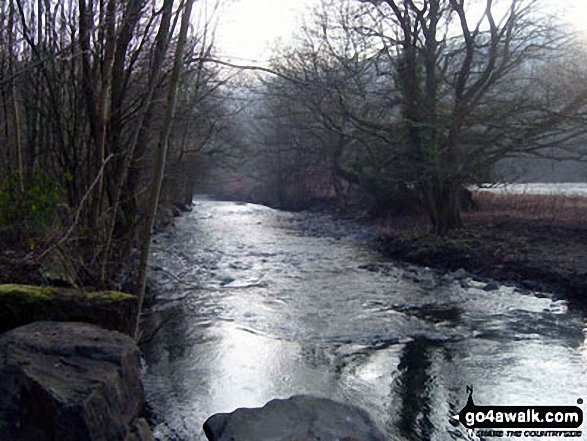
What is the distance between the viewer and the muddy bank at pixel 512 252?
10.8 metres

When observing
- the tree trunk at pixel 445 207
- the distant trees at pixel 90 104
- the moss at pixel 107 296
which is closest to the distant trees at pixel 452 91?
the tree trunk at pixel 445 207

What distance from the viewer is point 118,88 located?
757cm

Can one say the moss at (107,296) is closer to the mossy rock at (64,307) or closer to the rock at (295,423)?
the mossy rock at (64,307)

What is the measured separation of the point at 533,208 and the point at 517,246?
6330 millimetres

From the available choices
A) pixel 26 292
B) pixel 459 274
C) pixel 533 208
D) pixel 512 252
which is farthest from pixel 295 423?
pixel 533 208

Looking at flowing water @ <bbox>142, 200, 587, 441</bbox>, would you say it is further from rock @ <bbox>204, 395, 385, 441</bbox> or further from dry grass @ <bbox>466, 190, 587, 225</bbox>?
dry grass @ <bbox>466, 190, 587, 225</bbox>

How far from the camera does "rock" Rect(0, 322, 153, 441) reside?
3588 mm

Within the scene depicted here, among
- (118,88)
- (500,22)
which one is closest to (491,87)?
(500,22)

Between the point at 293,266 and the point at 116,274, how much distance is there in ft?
20.2

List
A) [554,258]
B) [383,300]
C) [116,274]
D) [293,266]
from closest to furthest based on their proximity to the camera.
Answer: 1. [116,274]
2. [383,300]
3. [554,258]
4. [293,266]

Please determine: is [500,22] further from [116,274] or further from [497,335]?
[116,274]

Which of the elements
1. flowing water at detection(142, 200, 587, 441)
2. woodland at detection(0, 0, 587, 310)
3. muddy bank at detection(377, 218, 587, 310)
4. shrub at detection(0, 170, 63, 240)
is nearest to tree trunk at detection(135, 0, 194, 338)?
woodland at detection(0, 0, 587, 310)

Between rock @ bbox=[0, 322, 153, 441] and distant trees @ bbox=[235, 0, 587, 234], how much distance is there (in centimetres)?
1046

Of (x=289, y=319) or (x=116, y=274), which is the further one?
(x=289, y=319)
